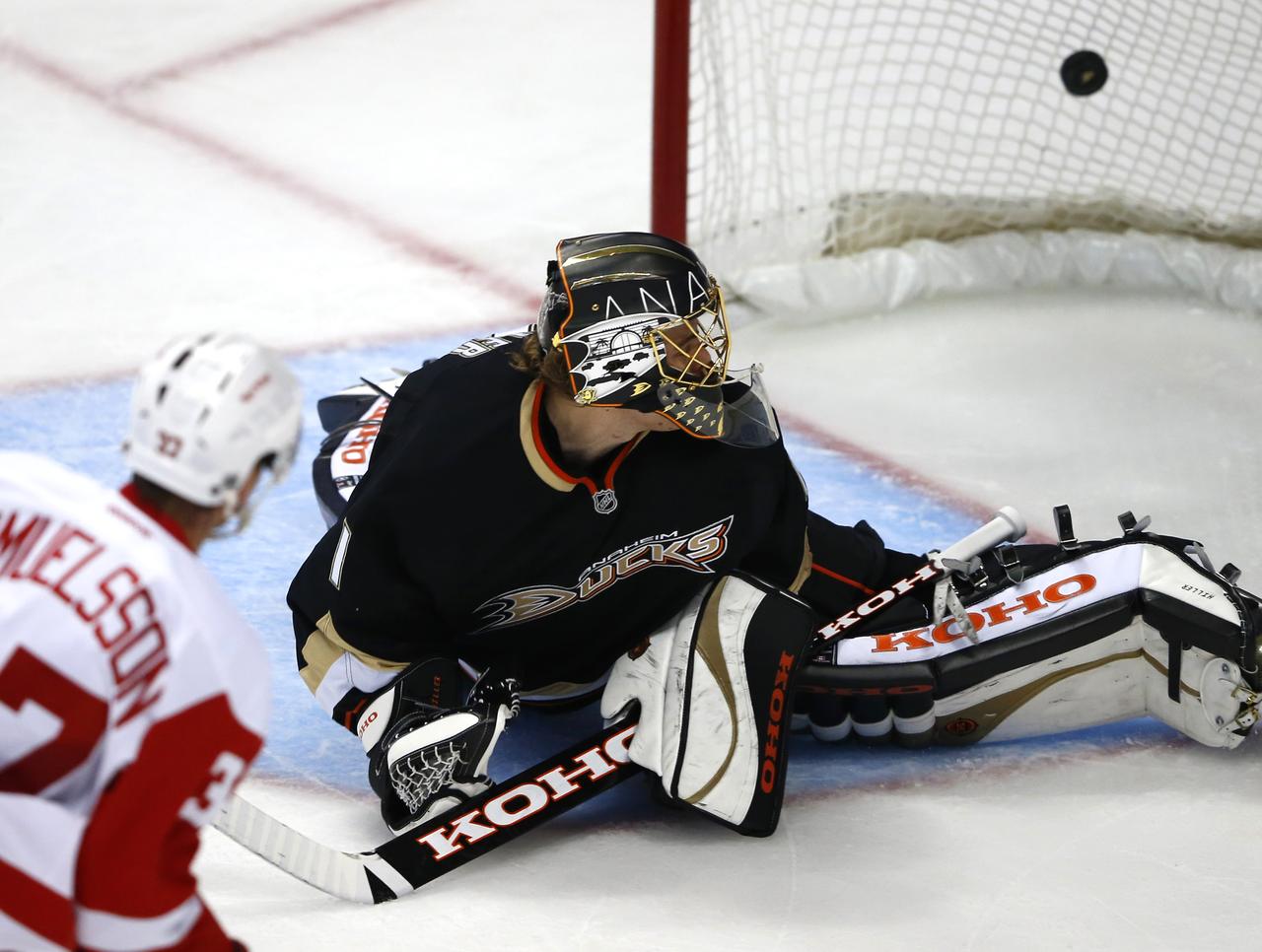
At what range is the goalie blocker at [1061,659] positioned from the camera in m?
2.38

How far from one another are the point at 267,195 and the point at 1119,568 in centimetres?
289

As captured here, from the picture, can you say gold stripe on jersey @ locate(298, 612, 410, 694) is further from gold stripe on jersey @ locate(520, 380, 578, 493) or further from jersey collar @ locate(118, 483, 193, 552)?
jersey collar @ locate(118, 483, 193, 552)

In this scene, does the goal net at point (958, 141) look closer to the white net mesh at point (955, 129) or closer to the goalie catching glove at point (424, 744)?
the white net mesh at point (955, 129)

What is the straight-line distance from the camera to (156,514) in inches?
51.3

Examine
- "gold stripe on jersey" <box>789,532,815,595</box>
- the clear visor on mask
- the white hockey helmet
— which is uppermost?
the white hockey helmet

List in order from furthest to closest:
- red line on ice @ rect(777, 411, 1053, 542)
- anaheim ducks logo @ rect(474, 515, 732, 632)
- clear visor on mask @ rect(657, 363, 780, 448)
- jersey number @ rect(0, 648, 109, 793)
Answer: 1. red line on ice @ rect(777, 411, 1053, 542)
2. anaheim ducks logo @ rect(474, 515, 732, 632)
3. clear visor on mask @ rect(657, 363, 780, 448)
4. jersey number @ rect(0, 648, 109, 793)

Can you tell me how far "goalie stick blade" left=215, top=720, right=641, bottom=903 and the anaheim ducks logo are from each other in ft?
0.60

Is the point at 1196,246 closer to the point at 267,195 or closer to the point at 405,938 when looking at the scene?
the point at 267,195

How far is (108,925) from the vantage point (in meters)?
1.26

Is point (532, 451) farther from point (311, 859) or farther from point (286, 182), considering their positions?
point (286, 182)

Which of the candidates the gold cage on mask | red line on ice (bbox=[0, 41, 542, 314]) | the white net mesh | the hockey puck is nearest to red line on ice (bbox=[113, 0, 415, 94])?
red line on ice (bbox=[0, 41, 542, 314])

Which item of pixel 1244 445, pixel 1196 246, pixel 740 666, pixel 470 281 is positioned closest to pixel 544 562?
pixel 740 666

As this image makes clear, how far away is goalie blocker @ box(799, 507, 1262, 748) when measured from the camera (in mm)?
2383

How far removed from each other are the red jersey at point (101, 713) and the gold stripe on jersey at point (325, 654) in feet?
3.11
